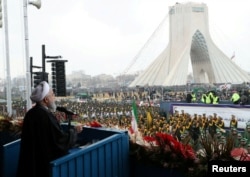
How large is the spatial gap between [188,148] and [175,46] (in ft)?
220

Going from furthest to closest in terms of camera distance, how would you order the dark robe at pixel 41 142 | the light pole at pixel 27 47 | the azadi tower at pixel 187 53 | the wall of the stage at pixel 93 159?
the azadi tower at pixel 187 53, the light pole at pixel 27 47, the wall of the stage at pixel 93 159, the dark robe at pixel 41 142

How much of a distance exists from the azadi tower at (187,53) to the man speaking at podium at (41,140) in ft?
204

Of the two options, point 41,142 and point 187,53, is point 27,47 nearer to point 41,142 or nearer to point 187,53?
point 41,142

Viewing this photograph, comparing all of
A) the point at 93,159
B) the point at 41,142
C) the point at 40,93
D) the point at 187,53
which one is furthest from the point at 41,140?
the point at 187,53

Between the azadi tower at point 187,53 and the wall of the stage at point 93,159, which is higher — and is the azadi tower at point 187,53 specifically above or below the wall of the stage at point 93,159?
above

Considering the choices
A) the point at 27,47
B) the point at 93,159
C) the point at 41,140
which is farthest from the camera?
the point at 27,47

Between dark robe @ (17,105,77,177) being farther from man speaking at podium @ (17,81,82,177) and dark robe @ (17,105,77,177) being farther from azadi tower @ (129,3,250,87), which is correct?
azadi tower @ (129,3,250,87)

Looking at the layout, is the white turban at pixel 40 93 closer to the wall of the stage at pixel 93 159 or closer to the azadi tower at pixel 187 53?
the wall of the stage at pixel 93 159

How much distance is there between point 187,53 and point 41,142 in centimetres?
6563

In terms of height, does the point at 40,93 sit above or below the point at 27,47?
below

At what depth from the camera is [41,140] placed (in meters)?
3.25

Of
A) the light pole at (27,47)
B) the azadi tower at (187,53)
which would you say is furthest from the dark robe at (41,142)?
the azadi tower at (187,53)

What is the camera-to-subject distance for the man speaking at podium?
3.25 meters

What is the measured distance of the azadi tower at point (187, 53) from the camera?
6750cm
